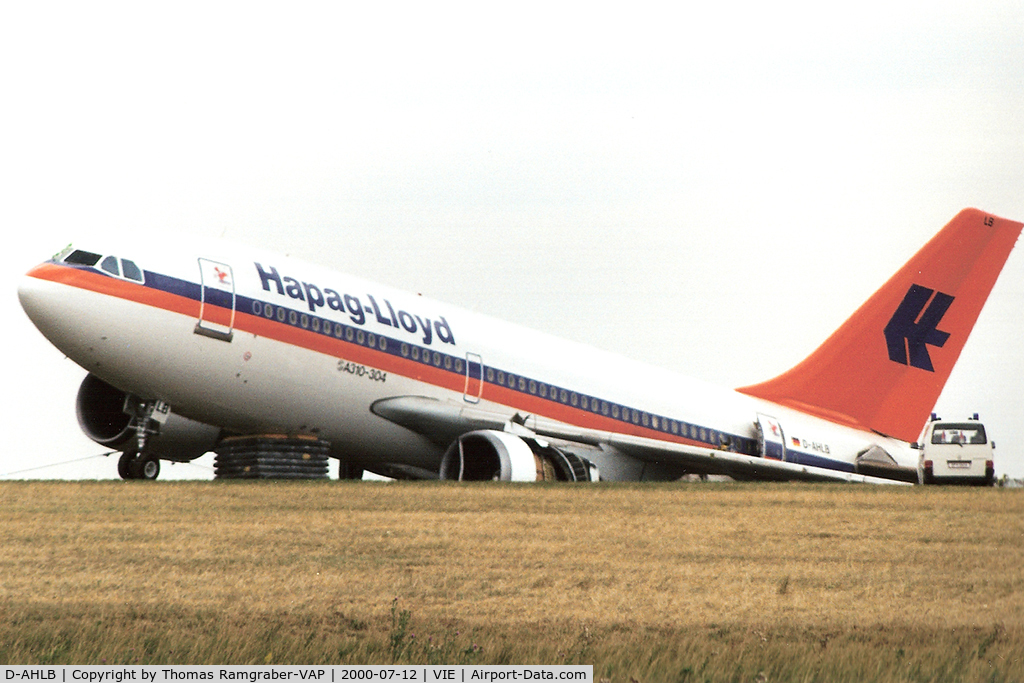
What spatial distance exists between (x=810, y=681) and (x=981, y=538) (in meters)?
7.38

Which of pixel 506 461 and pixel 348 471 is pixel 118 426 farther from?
pixel 506 461

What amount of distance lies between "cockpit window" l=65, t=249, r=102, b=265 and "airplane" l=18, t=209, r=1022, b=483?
0.02 metres

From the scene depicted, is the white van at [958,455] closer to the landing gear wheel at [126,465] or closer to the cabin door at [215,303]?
the cabin door at [215,303]

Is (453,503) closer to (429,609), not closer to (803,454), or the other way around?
(429,609)

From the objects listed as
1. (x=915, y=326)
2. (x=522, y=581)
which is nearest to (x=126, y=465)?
(x=522, y=581)

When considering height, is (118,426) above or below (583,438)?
below

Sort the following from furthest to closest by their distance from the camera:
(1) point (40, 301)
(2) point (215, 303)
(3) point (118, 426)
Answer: (3) point (118, 426) < (2) point (215, 303) < (1) point (40, 301)

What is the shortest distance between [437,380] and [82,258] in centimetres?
658

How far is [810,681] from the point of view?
1014 cm

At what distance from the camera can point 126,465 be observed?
23.1 meters

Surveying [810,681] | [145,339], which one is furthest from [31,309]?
[810,681]

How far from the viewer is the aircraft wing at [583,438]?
964 inches

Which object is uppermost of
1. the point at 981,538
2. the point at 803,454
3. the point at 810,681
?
the point at 803,454

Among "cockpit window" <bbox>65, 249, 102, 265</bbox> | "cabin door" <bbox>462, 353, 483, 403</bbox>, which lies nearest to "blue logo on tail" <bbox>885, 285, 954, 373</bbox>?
"cabin door" <bbox>462, 353, 483, 403</bbox>
